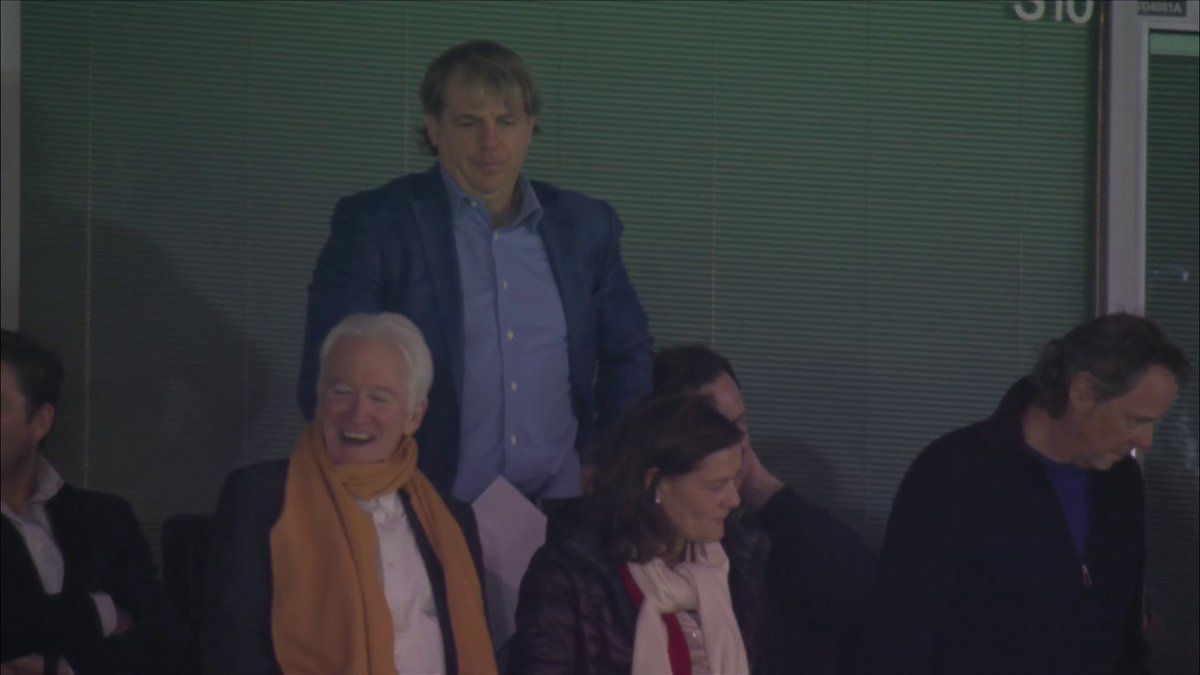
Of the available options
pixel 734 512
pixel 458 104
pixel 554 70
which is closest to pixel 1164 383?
pixel 734 512

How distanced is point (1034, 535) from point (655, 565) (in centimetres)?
81

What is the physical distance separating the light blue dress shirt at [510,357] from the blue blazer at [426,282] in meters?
0.03

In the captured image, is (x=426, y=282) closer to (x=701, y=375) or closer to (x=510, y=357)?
(x=510, y=357)

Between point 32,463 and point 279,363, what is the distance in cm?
127

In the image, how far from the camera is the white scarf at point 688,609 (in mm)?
3434

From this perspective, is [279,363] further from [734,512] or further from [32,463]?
[734,512]

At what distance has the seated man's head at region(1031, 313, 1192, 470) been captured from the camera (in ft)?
11.7

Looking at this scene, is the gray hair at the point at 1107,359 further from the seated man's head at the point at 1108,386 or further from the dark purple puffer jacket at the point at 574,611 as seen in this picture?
the dark purple puffer jacket at the point at 574,611

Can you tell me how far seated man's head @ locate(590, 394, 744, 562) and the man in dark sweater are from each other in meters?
0.40

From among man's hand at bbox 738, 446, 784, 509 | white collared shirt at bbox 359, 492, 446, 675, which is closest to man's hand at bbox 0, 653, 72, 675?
white collared shirt at bbox 359, 492, 446, 675

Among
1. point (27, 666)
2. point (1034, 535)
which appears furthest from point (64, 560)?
point (1034, 535)

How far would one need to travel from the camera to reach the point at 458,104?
3621mm

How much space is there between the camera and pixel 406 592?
3.34 m

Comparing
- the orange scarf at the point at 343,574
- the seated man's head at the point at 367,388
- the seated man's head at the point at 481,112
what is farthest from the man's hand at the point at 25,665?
the seated man's head at the point at 481,112
